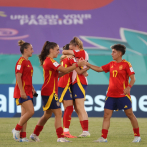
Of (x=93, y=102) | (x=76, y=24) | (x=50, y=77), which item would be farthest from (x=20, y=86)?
(x=76, y=24)

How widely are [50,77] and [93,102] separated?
476cm

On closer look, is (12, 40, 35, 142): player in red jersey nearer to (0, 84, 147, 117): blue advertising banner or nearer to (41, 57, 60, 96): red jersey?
(41, 57, 60, 96): red jersey

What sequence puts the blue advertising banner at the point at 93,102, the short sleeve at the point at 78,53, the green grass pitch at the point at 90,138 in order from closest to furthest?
the green grass pitch at the point at 90,138 → the short sleeve at the point at 78,53 → the blue advertising banner at the point at 93,102

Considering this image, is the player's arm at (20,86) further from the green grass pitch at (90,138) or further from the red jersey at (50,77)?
the green grass pitch at (90,138)

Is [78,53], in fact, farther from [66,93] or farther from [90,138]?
[90,138]

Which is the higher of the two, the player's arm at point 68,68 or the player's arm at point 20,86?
the player's arm at point 68,68

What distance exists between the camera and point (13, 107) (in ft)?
32.1

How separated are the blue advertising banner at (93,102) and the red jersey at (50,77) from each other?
15.1ft

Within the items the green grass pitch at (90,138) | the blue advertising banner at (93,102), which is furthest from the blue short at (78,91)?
the blue advertising banner at (93,102)

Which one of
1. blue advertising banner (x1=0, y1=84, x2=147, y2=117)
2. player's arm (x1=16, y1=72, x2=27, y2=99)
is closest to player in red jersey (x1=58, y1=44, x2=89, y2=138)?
player's arm (x1=16, y1=72, x2=27, y2=99)

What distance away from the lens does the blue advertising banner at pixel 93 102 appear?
9734mm

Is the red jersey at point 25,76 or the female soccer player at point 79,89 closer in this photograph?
the red jersey at point 25,76

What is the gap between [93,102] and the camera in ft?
32.4

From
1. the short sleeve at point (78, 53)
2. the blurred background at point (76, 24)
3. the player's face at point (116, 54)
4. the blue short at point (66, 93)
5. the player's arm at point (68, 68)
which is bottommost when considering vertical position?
the blue short at point (66, 93)
